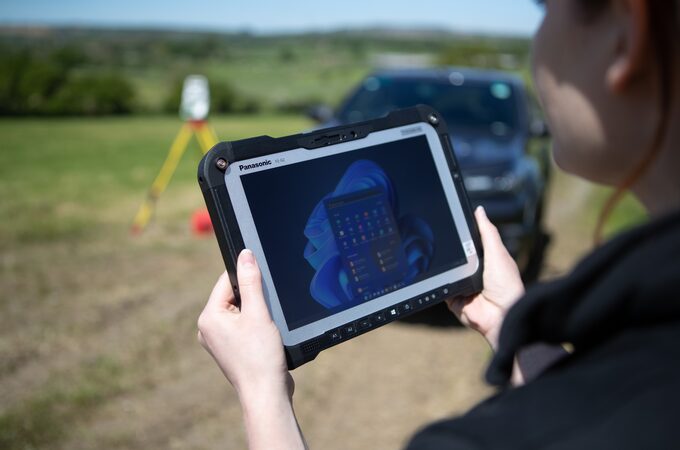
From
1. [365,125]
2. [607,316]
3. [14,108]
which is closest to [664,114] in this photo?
[607,316]

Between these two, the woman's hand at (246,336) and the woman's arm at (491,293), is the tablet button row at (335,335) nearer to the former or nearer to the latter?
the woman's hand at (246,336)

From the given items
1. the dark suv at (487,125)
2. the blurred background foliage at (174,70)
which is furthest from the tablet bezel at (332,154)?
the blurred background foliage at (174,70)

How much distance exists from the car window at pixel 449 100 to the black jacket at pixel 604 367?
4.99 metres

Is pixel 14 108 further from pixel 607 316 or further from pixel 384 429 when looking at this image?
pixel 607 316

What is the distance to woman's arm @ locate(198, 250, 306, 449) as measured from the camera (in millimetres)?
1161

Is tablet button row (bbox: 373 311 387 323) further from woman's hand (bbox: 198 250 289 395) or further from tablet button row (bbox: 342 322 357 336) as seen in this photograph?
woman's hand (bbox: 198 250 289 395)

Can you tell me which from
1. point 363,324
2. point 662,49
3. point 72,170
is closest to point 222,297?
point 363,324

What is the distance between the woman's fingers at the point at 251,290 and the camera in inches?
50.6

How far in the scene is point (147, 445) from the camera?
3312 mm

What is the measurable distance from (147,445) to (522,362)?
2597 millimetres

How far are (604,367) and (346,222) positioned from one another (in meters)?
0.93

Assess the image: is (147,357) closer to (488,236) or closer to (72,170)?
(488,236)

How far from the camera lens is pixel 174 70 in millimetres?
27125

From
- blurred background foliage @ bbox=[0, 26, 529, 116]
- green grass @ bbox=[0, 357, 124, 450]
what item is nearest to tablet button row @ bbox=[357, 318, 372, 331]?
green grass @ bbox=[0, 357, 124, 450]
